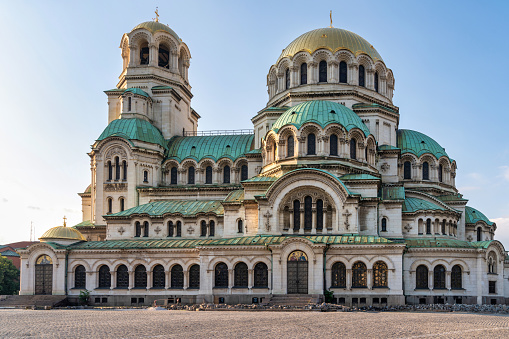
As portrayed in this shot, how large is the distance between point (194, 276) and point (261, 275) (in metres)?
5.85

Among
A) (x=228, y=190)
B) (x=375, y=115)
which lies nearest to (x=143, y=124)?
(x=228, y=190)

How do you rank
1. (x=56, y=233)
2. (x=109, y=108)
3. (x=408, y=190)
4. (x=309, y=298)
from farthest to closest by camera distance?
(x=109, y=108)
(x=408, y=190)
(x=56, y=233)
(x=309, y=298)

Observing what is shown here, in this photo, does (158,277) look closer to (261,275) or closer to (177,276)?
(177,276)

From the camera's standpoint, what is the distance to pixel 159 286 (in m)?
50.3

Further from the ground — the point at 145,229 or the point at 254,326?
the point at 145,229

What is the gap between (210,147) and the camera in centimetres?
6253

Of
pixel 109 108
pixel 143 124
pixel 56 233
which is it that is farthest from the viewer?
pixel 109 108

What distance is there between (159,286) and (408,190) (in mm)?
23383

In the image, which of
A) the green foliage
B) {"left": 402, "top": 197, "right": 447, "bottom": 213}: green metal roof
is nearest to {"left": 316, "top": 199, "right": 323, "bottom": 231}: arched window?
{"left": 402, "top": 197, "right": 447, "bottom": 213}: green metal roof

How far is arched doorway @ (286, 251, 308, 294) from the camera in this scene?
150ft

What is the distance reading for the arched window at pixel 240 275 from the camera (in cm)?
4750

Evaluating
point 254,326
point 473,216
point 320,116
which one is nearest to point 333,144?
point 320,116

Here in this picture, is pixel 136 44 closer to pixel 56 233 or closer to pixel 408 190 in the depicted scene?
pixel 56 233

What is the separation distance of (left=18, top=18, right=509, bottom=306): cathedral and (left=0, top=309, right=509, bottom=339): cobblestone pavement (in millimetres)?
11797
